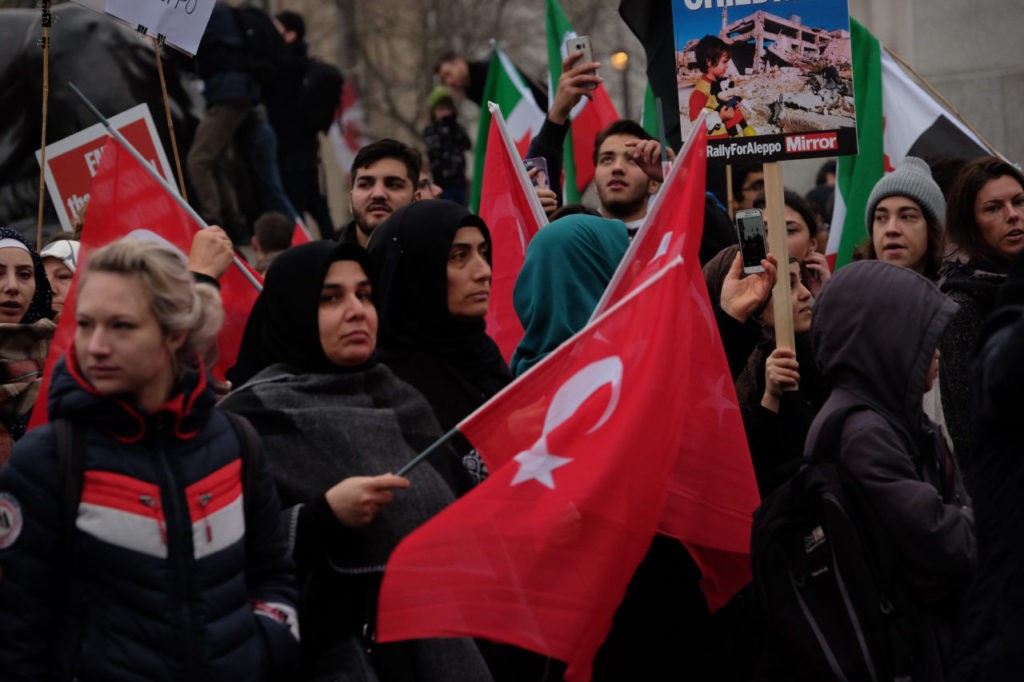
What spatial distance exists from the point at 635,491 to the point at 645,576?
102cm

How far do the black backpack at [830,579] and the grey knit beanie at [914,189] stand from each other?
6.88ft

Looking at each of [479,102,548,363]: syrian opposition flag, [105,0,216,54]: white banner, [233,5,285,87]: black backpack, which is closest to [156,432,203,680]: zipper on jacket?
[479,102,548,363]: syrian opposition flag

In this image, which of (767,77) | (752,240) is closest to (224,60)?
(767,77)

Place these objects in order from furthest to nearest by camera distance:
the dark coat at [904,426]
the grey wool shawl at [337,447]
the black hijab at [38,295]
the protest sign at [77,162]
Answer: the protest sign at [77,162]
the black hijab at [38,295]
the dark coat at [904,426]
the grey wool shawl at [337,447]

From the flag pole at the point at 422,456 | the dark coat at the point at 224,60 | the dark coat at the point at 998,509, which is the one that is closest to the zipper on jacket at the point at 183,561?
the flag pole at the point at 422,456

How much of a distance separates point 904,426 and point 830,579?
0.46 metres

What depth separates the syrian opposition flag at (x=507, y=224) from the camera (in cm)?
667

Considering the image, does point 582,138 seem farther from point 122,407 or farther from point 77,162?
point 122,407

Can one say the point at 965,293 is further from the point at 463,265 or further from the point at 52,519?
the point at 52,519

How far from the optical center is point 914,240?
650cm

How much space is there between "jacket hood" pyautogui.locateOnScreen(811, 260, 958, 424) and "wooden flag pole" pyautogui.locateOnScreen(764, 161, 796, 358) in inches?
25.9

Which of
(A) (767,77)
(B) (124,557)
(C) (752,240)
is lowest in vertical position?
(B) (124,557)

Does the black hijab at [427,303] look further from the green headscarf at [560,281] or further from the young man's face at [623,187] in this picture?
the young man's face at [623,187]

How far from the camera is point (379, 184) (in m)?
6.89
